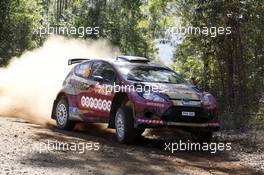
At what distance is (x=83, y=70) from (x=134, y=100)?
266 centimetres

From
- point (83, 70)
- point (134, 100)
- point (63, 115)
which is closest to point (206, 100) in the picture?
point (134, 100)

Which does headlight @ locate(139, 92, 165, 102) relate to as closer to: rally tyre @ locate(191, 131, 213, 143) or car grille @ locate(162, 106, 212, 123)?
car grille @ locate(162, 106, 212, 123)

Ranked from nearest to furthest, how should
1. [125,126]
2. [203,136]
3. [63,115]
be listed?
[125,126] < [203,136] < [63,115]

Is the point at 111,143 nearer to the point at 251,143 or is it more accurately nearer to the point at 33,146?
the point at 33,146

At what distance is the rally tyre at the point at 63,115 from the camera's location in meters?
12.9

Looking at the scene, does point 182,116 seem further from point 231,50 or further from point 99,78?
point 231,50

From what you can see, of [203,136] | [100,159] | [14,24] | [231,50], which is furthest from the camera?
[14,24]

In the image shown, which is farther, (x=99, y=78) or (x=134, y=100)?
(x=99, y=78)

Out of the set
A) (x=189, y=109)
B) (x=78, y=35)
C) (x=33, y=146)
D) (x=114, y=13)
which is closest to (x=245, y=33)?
(x=189, y=109)

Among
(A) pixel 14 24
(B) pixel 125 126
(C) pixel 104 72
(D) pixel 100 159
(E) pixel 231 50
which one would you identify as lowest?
(D) pixel 100 159

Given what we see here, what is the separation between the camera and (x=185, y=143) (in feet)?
37.4

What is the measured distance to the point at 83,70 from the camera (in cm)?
1273

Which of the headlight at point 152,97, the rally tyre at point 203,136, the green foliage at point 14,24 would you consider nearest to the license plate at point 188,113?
the headlight at point 152,97

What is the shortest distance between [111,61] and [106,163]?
4133mm
